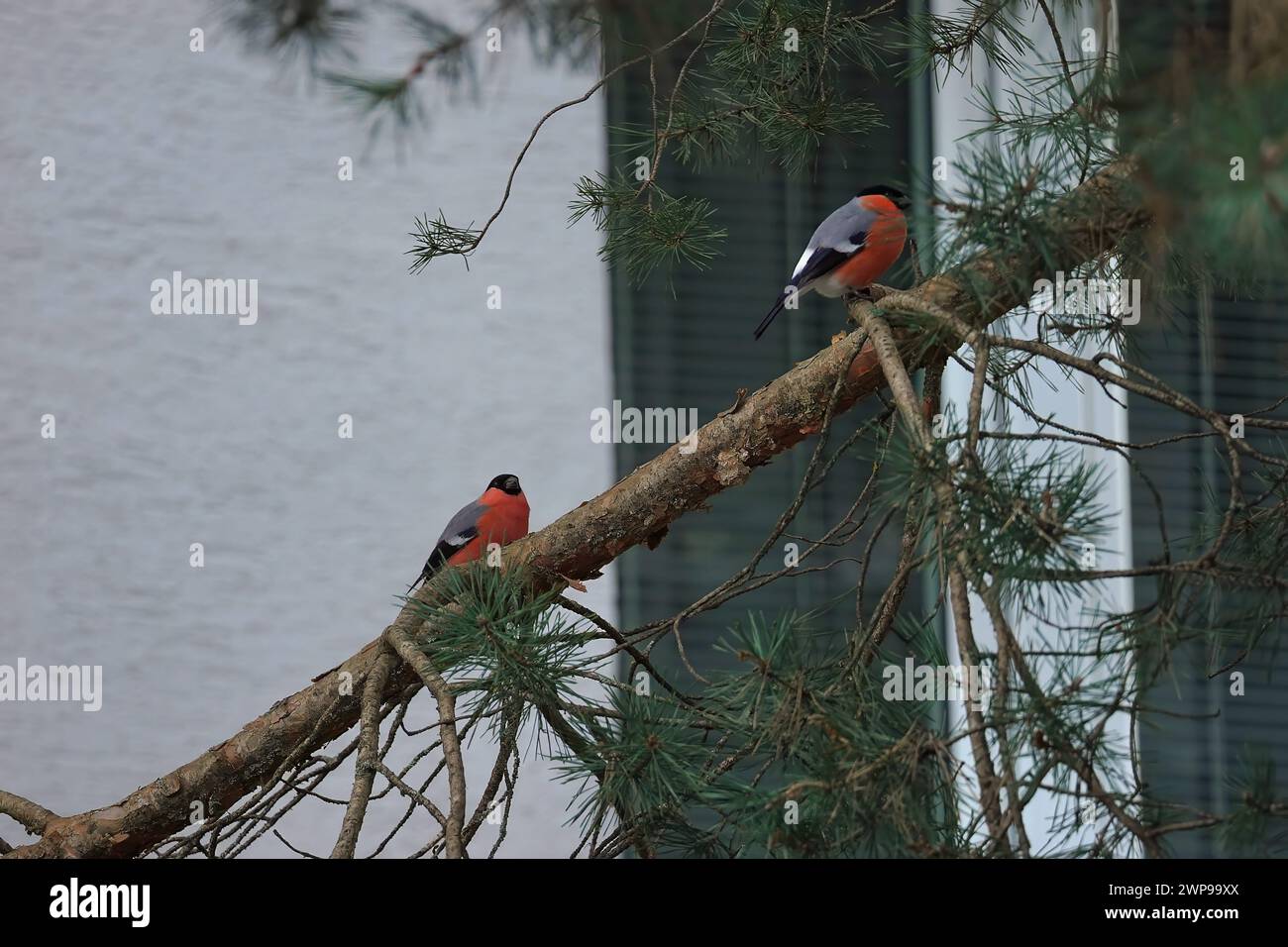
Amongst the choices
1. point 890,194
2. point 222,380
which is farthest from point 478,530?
point 222,380

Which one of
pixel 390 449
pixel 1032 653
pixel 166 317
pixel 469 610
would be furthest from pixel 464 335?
pixel 1032 653

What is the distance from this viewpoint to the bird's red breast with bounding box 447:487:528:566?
1486 millimetres

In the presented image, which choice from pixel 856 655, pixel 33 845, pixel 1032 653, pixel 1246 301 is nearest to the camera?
pixel 1032 653

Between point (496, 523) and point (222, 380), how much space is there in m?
1.18

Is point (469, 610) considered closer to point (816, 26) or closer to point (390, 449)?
point (816, 26)

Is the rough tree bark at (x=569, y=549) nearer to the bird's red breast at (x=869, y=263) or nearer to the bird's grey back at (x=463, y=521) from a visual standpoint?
the bird's red breast at (x=869, y=263)

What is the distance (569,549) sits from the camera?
116cm

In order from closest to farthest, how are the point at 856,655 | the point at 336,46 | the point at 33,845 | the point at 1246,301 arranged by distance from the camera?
the point at 856,655
the point at 336,46
the point at 33,845
the point at 1246,301

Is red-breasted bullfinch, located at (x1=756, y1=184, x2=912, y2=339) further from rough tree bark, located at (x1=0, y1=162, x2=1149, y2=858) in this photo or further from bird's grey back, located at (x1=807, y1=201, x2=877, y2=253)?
rough tree bark, located at (x1=0, y1=162, x2=1149, y2=858)

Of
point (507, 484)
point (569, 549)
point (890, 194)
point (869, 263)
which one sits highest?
point (890, 194)

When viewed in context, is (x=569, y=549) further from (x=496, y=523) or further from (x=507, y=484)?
(x=507, y=484)
